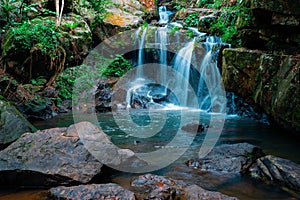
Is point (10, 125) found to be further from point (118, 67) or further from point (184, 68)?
point (118, 67)

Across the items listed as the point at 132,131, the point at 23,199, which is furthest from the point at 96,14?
the point at 23,199

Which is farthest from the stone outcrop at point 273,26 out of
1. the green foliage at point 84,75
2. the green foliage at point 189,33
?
the green foliage at point 84,75

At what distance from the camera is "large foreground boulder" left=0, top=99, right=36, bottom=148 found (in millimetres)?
4805

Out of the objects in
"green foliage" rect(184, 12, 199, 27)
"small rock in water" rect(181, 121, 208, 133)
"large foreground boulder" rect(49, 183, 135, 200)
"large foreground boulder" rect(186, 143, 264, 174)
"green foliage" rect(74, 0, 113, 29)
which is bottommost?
"small rock in water" rect(181, 121, 208, 133)

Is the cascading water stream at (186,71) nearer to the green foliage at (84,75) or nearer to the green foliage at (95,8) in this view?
the green foliage at (84,75)

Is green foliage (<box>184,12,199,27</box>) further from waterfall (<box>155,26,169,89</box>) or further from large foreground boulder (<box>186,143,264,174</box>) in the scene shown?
large foreground boulder (<box>186,143,264,174</box>)

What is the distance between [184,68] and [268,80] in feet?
19.5

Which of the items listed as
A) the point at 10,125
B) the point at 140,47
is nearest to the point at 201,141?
the point at 10,125

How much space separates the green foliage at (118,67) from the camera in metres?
12.5

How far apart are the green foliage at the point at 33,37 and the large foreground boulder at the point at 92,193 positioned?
26.2 ft

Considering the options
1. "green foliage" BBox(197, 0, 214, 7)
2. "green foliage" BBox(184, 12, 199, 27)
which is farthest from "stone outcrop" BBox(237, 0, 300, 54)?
"green foliage" BBox(197, 0, 214, 7)

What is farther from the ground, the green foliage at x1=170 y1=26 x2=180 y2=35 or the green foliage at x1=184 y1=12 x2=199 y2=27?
the green foliage at x1=184 y1=12 x2=199 y2=27

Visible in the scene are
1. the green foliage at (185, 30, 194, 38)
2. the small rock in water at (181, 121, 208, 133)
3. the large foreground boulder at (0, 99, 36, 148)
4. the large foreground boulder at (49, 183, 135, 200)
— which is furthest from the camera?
the green foliage at (185, 30, 194, 38)

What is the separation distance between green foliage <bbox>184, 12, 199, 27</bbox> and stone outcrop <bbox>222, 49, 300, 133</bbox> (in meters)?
6.98
